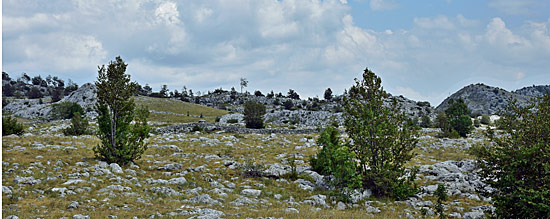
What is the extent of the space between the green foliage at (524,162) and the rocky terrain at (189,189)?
4.93ft


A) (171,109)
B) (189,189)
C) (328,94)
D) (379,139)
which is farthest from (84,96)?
(379,139)

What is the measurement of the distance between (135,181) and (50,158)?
24.4ft

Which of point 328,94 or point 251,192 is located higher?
point 328,94

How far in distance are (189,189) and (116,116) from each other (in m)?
8.71

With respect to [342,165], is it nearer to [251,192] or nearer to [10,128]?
[251,192]

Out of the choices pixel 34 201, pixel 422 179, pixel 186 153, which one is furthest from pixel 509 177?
pixel 186 153

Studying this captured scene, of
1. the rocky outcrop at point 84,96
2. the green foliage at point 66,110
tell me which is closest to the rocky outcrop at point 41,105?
the rocky outcrop at point 84,96

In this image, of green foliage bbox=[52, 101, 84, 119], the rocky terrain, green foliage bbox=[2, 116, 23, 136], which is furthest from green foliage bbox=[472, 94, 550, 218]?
green foliage bbox=[52, 101, 84, 119]

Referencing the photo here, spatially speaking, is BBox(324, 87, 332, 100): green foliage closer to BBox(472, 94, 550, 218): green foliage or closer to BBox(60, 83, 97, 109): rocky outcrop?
BBox(60, 83, 97, 109): rocky outcrop

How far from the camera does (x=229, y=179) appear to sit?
19.8 meters

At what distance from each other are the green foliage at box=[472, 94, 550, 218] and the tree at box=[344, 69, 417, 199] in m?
4.42

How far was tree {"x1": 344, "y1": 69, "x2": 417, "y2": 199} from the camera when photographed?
16.7 meters

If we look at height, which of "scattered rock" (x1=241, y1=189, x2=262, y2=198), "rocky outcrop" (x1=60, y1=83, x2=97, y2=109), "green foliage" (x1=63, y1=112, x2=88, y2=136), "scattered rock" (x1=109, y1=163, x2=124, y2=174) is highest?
"rocky outcrop" (x1=60, y1=83, x2=97, y2=109)

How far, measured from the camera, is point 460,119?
167ft
